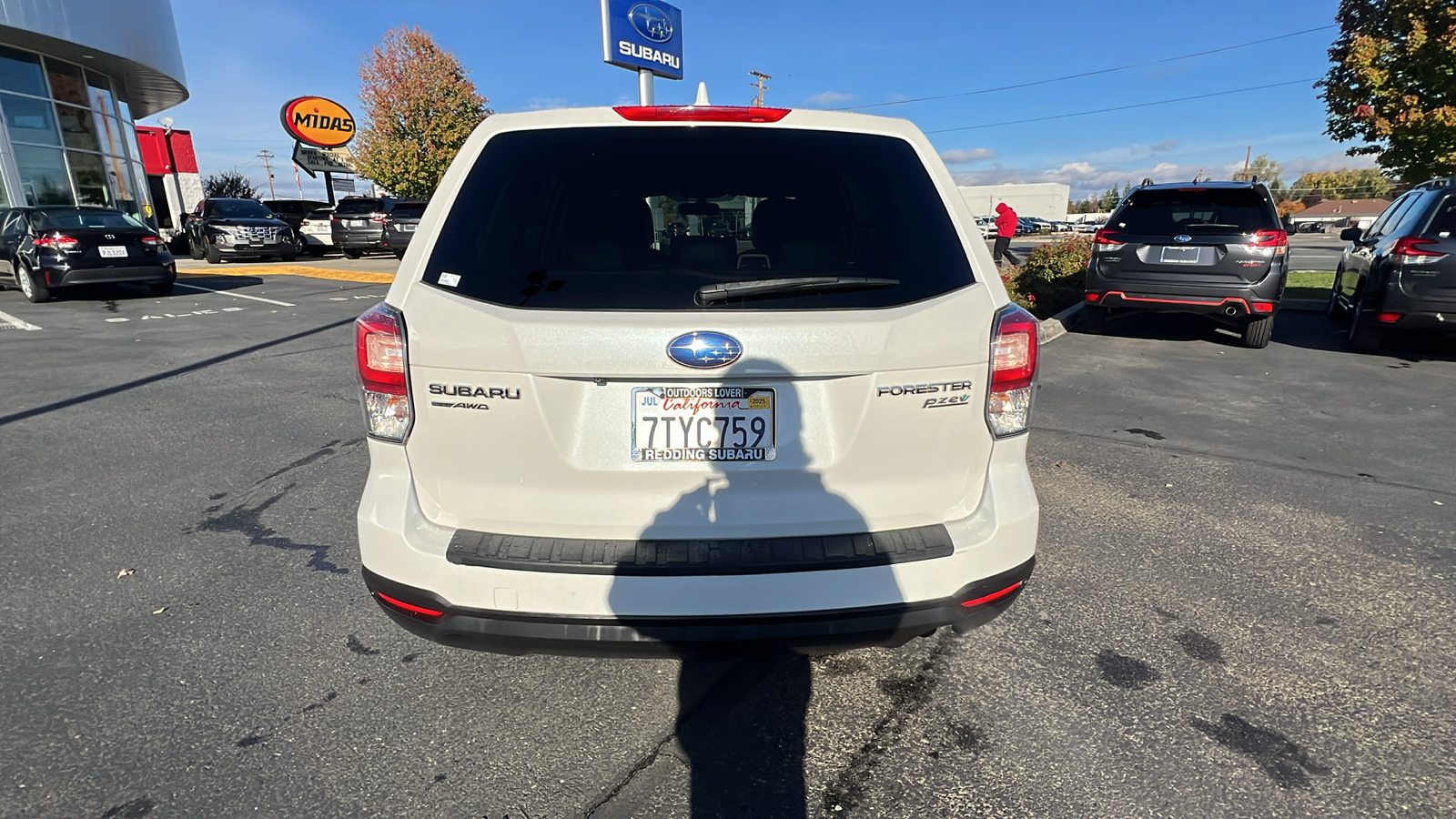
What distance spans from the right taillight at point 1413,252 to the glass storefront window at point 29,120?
89.5 ft

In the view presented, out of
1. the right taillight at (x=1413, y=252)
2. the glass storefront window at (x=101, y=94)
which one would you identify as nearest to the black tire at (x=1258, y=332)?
the right taillight at (x=1413, y=252)

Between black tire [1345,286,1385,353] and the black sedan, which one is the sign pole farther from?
black tire [1345,286,1385,353]

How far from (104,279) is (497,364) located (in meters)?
13.7

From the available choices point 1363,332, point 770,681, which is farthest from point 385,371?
point 1363,332

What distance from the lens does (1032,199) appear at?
291 feet

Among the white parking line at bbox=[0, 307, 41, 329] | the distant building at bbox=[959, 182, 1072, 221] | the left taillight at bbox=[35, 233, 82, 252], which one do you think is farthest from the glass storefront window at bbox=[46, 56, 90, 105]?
the distant building at bbox=[959, 182, 1072, 221]

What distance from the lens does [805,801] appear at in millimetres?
2029

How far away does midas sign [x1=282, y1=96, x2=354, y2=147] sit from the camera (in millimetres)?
28203

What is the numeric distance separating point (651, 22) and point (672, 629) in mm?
14635

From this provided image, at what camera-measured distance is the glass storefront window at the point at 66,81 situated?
66.8 feet

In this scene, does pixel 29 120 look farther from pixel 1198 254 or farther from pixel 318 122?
pixel 1198 254

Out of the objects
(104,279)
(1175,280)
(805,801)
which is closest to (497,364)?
(805,801)

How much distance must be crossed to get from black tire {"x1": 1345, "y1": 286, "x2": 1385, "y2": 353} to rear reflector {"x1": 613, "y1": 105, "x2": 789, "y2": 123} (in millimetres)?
7960

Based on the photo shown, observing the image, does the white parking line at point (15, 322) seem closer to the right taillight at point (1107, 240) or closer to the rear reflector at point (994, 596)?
the rear reflector at point (994, 596)
